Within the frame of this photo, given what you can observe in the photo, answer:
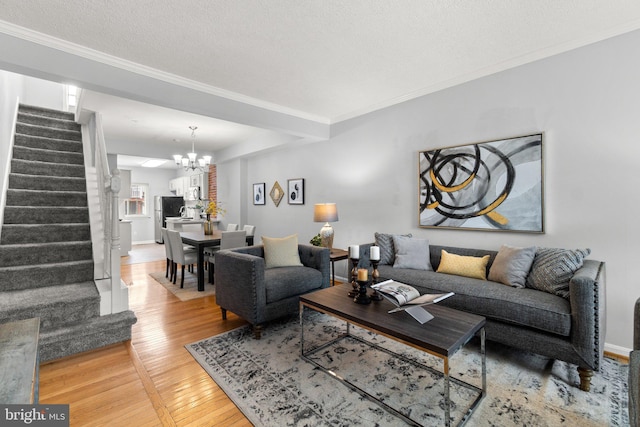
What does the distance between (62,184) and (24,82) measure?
288 centimetres

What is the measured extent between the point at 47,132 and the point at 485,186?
5.50 metres

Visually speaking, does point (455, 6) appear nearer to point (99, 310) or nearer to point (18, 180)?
point (99, 310)

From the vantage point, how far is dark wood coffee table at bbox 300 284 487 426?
157 centimetres

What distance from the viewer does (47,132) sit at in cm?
397

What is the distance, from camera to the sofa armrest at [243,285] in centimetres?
264

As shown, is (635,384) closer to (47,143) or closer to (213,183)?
(47,143)

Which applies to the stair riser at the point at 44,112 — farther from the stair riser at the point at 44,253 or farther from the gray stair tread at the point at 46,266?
the gray stair tread at the point at 46,266

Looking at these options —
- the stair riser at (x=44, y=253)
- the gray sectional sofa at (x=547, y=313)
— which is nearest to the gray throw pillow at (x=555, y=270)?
the gray sectional sofa at (x=547, y=313)

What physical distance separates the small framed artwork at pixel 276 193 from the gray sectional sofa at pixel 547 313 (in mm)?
3713

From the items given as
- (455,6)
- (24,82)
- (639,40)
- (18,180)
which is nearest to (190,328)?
(18,180)

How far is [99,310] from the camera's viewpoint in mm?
2564

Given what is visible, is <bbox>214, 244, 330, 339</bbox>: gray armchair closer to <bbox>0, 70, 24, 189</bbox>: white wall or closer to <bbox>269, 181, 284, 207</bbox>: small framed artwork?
<bbox>0, 70, 24, 189</bbox>: white wall

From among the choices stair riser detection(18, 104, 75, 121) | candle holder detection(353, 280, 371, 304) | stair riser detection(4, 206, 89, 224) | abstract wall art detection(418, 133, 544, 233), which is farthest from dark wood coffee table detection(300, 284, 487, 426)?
stair riser detection(18, 104, 75, 121)

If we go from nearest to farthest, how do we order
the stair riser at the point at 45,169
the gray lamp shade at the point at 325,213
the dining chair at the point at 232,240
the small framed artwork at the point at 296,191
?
1. the stair riser at the point at 45,169
2. the gray lamp shade at the point at 325,213
3. the dining chair at the point at 232,240
4. the small framed artwork at the point at 296,191
